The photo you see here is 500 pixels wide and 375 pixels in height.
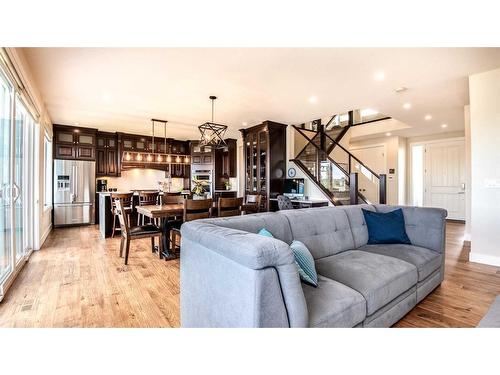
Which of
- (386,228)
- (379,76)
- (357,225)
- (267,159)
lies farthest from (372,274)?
(267,159)

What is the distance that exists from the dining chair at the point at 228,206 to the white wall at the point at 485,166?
Answer: 336cm

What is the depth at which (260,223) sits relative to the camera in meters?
2.02

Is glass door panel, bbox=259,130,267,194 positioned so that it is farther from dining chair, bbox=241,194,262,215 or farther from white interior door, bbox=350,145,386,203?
white interior door, bbox=350,145,386,203

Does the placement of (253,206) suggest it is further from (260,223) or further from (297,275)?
(297,275)

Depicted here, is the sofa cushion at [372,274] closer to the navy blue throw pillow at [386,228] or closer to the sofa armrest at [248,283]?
the navy blue throw pillow at [386,228]

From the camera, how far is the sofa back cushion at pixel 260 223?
1.87 metres

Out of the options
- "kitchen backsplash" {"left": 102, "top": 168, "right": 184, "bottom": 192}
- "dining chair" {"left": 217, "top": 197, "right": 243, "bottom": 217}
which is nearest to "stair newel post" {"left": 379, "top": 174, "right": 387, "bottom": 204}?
"dining chair" {"left": 217, "top": 197, "right": 243, "bottom": 217}

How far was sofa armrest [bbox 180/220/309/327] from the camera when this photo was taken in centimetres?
117

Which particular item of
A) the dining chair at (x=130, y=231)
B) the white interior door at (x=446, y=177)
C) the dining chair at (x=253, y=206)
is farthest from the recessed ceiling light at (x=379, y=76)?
the white interior door at (x=446, y=177)

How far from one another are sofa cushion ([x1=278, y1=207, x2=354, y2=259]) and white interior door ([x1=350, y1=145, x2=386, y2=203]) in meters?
3.73

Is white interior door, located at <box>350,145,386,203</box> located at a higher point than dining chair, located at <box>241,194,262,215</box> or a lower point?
higher

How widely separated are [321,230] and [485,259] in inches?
115

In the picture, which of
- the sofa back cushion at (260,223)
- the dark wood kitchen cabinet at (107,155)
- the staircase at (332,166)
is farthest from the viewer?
the dark wood kitchen cabinet at (107,155)

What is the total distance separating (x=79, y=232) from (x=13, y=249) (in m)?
3.13
